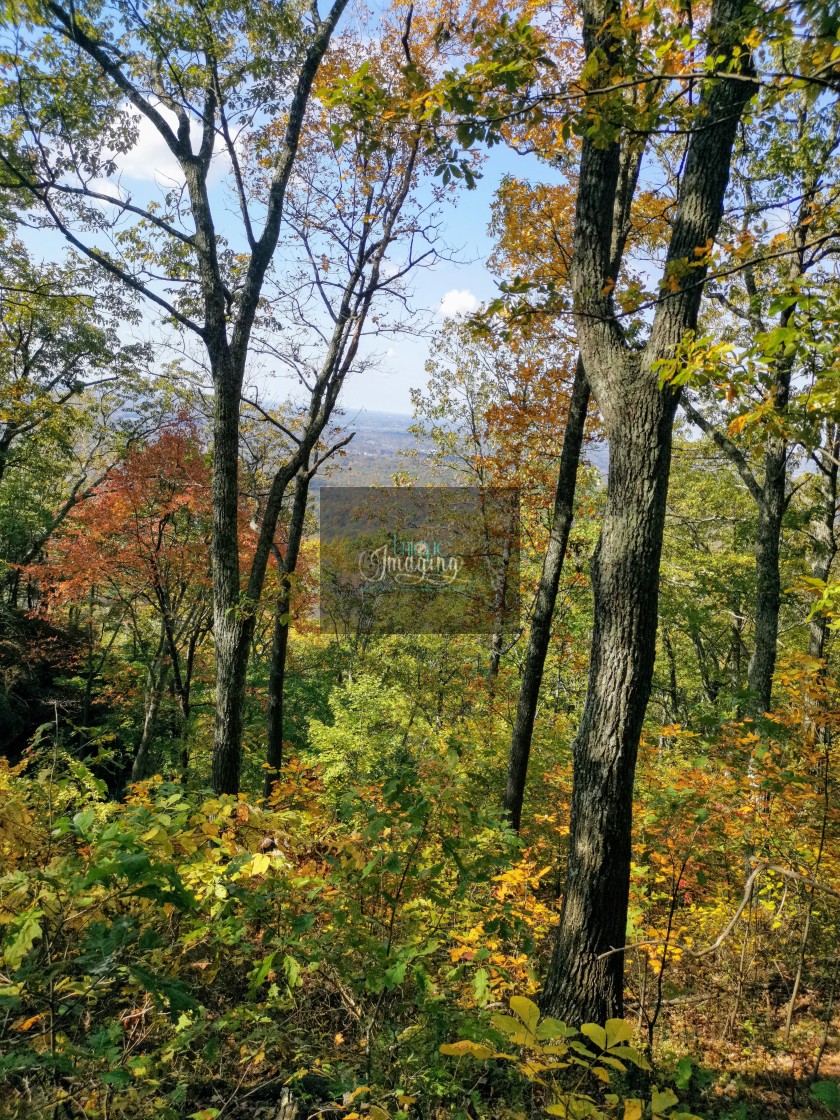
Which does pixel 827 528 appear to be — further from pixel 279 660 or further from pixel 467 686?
pixel 279 660

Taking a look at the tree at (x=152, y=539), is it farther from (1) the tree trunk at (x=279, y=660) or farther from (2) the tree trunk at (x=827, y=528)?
(2) the tree trunk at (x=827, y=528)

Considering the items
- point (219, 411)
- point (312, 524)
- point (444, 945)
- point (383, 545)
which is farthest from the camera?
point (383, 545)

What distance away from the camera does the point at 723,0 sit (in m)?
2.97

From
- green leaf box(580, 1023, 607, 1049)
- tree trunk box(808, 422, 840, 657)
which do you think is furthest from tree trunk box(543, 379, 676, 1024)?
tree trunk box(808, 422, 840, 657)

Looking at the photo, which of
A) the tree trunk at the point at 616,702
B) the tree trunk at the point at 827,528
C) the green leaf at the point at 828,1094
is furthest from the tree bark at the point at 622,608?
the tree trunk at the point at 827,528

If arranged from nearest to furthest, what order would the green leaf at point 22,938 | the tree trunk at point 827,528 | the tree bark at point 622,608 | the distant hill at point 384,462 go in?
the green leaf at point 22,938
the tree bark at point 622,608
the tree trunk at point 827,528
the distant hill at point 384,462

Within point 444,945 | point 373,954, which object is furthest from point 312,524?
point 373,954

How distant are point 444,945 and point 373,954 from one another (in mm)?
1668

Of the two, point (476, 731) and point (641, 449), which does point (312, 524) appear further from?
point (641, 449)
